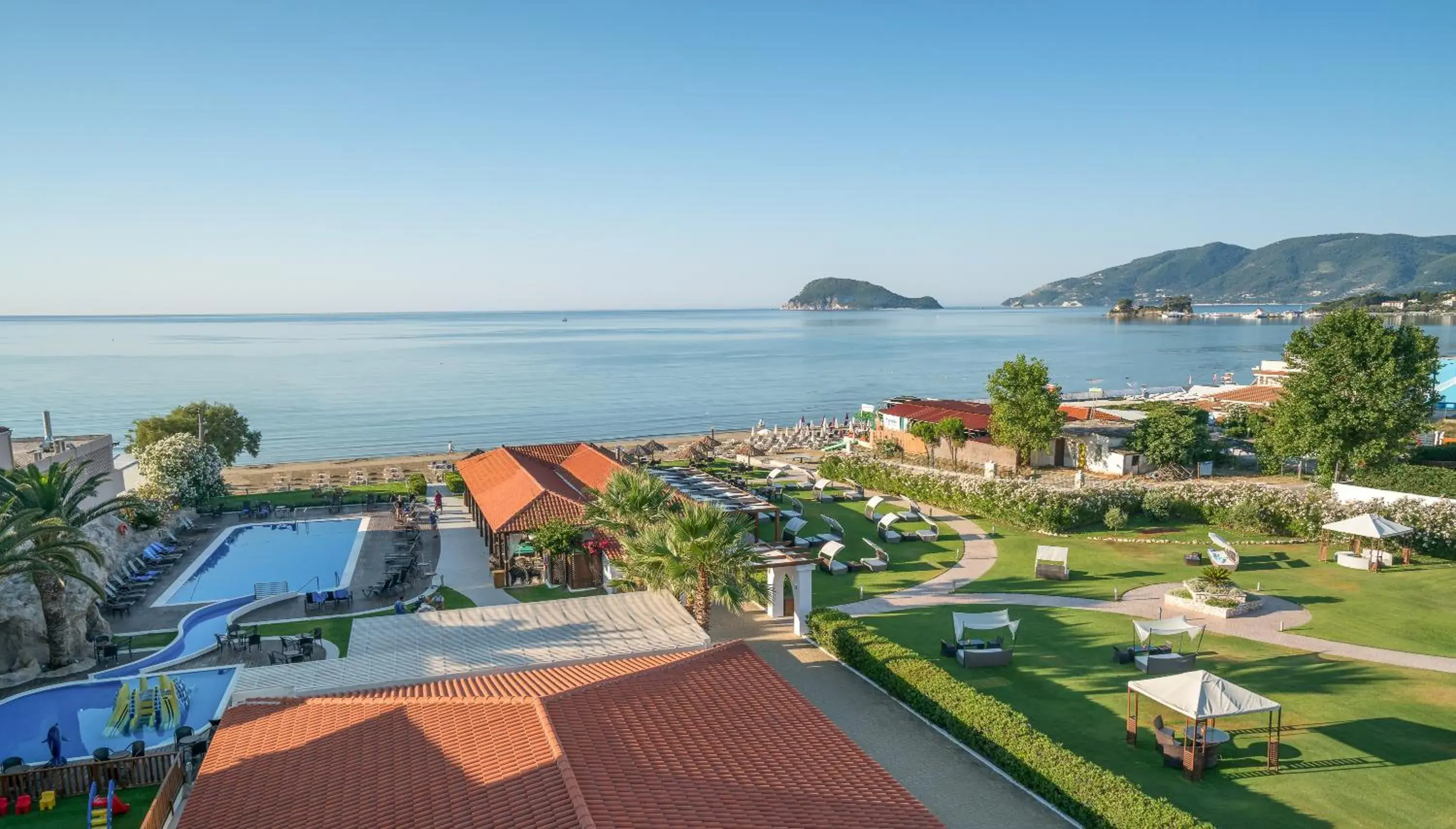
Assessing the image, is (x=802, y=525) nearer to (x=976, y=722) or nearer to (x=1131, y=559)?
(x=1131, y=559)

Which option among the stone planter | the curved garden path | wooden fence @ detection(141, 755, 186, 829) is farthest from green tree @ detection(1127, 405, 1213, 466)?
wooden fence @ detection(141, 755, 186, 829)

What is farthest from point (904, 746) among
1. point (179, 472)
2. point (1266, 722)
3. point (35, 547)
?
point (179, 472)

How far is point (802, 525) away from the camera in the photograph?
2973 cm

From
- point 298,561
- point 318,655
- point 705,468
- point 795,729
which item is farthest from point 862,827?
point 705,468

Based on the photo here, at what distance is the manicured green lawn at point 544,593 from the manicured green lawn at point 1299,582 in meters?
10.2

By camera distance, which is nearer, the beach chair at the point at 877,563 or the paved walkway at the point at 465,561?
the paved walkway at the point at 465,561

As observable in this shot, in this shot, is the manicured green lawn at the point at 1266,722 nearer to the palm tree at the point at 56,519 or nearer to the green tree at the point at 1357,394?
the green tree at the point at 1357,394

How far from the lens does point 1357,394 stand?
3253 centimetres

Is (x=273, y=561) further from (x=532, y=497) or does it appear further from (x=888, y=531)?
(x=888, y=531)

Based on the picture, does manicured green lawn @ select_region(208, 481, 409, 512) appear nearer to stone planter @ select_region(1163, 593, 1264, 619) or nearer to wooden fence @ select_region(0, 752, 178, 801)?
wooden fence @ select_region(0, 752, 178, 801)

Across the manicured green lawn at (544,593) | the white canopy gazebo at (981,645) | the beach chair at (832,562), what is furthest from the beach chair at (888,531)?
the manicured green lawn at (544,593)

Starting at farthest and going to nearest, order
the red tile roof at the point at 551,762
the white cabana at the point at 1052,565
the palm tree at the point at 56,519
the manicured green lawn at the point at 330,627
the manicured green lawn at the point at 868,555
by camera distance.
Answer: the white cabana at the point at 1052,565
the manicured green lawn at the point at 868,555
the manicured green lawn at the point at 330,627
the palm tree at the point at 56,519
the red tile roof at the point at 551,762

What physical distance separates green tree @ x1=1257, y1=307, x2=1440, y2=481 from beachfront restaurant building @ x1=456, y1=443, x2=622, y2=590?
25.6 m

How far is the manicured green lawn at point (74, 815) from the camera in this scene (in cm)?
1266
